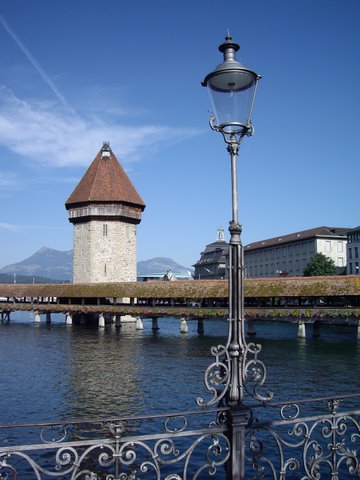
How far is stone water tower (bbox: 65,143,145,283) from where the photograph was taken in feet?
163

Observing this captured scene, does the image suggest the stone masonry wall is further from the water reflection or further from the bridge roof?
the water reflection

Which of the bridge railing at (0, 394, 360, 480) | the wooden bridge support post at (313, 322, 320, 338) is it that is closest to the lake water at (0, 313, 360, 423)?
the bridge railing at (0, 394, 360, 480)

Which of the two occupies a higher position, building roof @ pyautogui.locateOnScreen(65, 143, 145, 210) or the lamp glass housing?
building roof @ pyautogui.locateOnScreen(65, 143, 145, 210)

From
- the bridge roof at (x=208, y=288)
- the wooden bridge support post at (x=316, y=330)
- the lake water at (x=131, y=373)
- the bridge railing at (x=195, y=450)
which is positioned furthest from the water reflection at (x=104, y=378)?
the wooden bridge support post at (x=316, y=330)

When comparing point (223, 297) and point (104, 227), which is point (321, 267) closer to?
point (104, 227)

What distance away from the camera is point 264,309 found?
32.7 meters

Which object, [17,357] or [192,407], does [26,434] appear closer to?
[192,407]

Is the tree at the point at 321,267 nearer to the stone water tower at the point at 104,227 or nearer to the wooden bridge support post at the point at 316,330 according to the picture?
the stone water tower at the point at 104,227

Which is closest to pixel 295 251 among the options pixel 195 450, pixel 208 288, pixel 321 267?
pixel 321 267

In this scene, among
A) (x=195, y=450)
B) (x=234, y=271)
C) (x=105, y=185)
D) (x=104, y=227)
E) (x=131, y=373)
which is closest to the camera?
(x=234, y=271)

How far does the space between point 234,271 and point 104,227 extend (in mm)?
46050

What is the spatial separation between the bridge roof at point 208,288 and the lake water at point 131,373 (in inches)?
133

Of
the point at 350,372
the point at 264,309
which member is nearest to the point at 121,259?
the point at 264,309

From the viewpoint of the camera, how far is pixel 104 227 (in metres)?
49.9
